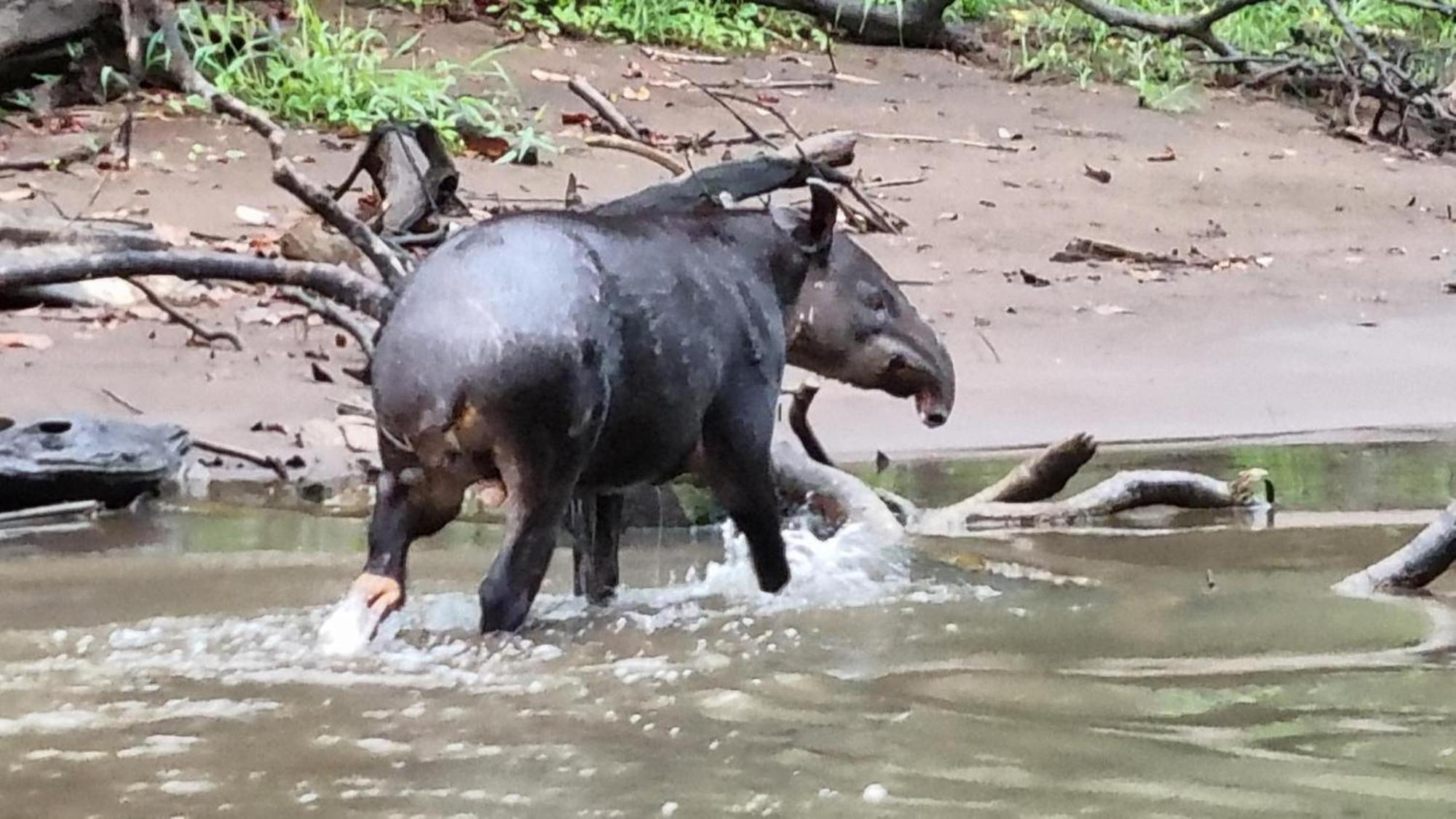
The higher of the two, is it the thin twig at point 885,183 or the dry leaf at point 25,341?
the thin twig at point 885,183

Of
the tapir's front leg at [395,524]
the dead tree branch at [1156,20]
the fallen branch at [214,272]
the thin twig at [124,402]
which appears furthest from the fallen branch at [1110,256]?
the tapir's front leg at [395,524]

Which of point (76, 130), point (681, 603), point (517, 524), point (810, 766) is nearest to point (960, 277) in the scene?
point (76, 130)

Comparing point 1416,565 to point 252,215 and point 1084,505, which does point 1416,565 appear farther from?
point 252,215

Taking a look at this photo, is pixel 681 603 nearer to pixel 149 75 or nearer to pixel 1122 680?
pixel 1122 680

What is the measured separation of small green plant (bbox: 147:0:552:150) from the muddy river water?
622cm

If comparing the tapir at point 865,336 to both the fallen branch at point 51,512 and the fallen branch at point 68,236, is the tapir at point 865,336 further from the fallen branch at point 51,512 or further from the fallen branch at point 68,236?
the fallen branch at point 68,236

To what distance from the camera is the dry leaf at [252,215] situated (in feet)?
34.3

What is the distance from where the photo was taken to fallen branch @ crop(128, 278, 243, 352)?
784 centimetres

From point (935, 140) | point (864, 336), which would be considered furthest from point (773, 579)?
point (935, 140)

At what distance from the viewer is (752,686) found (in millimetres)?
3969

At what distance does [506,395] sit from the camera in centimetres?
434

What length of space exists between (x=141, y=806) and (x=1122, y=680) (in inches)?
71.6

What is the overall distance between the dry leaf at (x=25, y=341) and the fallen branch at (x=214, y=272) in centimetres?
254

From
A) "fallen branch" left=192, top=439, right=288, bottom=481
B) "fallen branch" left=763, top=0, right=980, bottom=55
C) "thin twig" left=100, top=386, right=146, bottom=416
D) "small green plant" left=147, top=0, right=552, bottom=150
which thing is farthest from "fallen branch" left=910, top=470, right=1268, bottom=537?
"fallen branch" left=763, top=0, right=980, bottom=55
